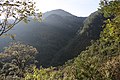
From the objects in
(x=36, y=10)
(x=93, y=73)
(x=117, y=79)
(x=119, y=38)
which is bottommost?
(x=117, y=79)

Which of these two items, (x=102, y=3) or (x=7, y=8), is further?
(x=102, y=3)

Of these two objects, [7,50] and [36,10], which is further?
[7,50]

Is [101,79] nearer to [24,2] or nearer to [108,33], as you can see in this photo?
[108,33]

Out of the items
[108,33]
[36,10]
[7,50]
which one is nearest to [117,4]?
[108,33]

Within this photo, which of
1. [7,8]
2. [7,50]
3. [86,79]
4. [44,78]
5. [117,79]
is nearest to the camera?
[7,8]

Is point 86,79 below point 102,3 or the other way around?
below

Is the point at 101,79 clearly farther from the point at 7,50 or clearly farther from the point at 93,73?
the point at 7,50

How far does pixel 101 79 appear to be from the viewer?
104 ft

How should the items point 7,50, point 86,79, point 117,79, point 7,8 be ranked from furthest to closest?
1. point 7,50
2. point 117,79
3. point 86,79
4. point 7,8

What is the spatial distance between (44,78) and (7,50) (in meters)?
33.3

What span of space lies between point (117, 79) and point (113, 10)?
958 inches

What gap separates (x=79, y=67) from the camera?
32281 mm

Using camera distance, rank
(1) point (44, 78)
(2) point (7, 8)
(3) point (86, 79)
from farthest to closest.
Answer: (3) point (86, 79) → (1) point (44, 78) → (2) point (7, 8)

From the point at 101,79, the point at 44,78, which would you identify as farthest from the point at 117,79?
the point at 44,78
